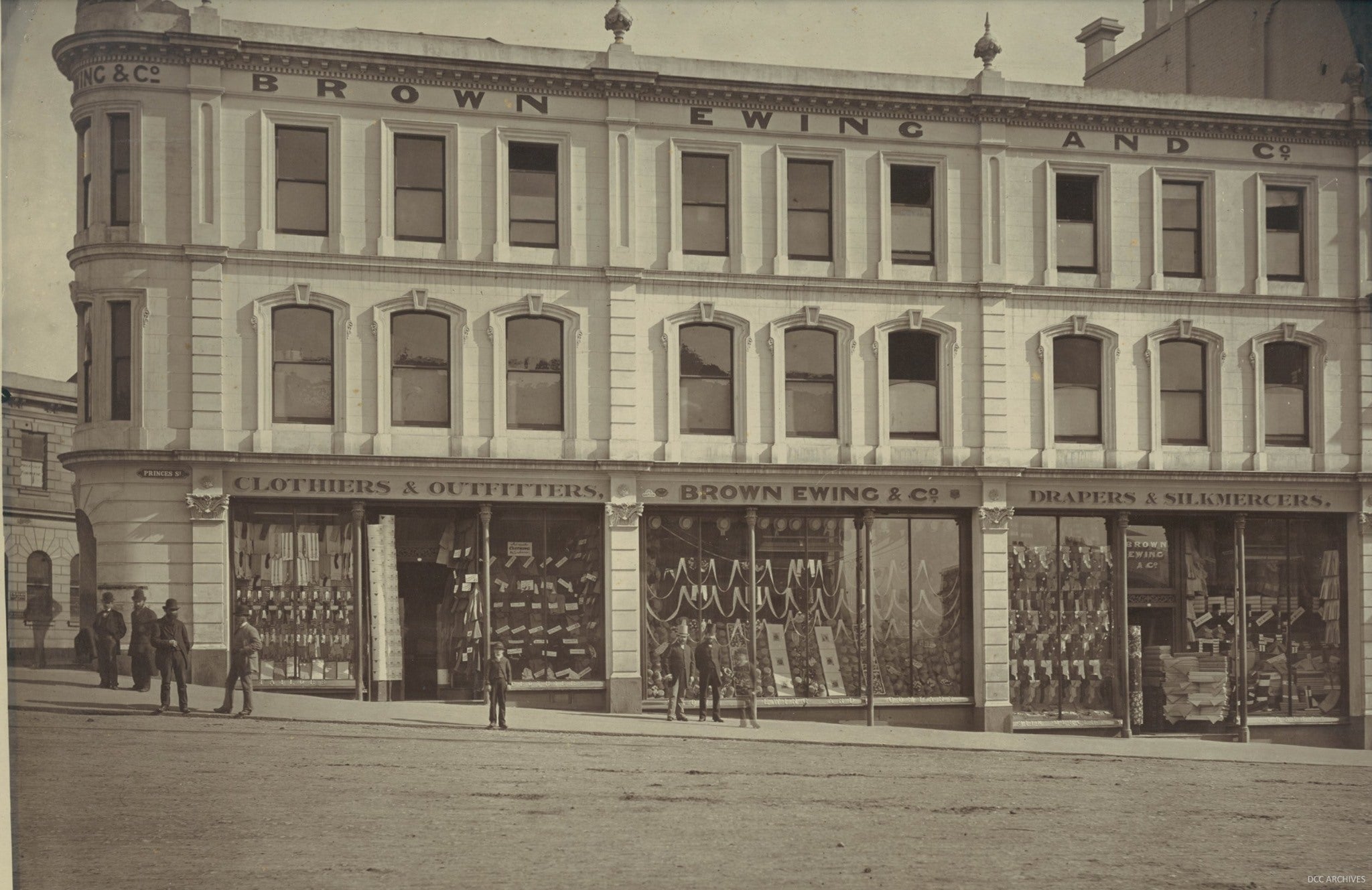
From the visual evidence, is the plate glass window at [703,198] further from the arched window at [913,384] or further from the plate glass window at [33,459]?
the plate glass window at [33,459]

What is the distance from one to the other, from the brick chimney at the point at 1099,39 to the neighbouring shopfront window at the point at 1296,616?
23.4 ft

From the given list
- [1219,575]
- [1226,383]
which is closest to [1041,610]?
[1219,575]

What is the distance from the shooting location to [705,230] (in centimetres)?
1927

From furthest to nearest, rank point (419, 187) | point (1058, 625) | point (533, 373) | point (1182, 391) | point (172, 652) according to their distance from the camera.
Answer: point (1058, 625) → point (1182, 391) → point (533, 373) → point (419, 187) → point (172, 652)

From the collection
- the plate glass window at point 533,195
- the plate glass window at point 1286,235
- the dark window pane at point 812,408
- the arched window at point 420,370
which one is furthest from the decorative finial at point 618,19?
the plate glass window at point 1286,235

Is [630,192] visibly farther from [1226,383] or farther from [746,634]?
[1226,383]

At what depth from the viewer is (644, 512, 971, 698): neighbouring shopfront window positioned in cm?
2012

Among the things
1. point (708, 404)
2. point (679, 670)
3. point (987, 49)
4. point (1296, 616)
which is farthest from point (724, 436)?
point (1296, 616)

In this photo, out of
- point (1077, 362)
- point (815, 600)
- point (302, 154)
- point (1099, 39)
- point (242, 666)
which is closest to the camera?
point (242, 666)

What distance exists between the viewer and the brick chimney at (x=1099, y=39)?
676 inches

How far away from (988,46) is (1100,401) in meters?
5.61

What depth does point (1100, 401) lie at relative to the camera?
67.6 ft

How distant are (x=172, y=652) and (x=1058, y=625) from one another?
492 inches

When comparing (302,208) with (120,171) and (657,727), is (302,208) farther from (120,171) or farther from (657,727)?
(657,727)
